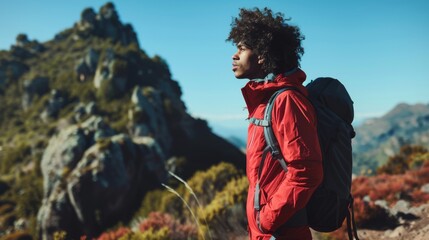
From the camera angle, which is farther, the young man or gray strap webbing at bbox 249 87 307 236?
gray strap webbing at bbox 249 87 307 236

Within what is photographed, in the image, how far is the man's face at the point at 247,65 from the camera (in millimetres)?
2523

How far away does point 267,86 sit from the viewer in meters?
2.31

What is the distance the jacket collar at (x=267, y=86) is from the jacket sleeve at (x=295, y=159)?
0.14m

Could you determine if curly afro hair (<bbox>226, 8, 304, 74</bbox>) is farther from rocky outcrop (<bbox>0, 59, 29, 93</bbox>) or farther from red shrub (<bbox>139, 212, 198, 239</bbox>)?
rocky outcrop (<bbox>0, 59, 29, 93</bbox>)

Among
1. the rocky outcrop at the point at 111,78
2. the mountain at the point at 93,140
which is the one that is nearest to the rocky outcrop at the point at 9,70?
the mountain at the point at 93,140

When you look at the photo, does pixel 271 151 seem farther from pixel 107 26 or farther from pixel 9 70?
pixel 9 70

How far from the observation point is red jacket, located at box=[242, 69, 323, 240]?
2.03 m

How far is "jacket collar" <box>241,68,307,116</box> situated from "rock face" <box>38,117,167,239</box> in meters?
24.4

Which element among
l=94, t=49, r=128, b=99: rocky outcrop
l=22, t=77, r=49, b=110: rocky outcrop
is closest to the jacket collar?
l=94, t=49, r=128, b=99: rocky outcrop

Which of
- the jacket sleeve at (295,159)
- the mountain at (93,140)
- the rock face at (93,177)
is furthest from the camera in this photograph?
the mountain at (93,140)

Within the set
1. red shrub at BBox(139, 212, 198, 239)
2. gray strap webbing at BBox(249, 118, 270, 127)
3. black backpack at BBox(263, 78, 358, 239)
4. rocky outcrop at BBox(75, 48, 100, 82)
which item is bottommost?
red shrub at BBox(139, 212, 198, 239)

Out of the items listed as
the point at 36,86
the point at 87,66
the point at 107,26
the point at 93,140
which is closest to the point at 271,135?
the point at 93,140

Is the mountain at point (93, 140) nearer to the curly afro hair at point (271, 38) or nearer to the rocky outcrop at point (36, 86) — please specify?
the rocky outcrop at point (36, 86)

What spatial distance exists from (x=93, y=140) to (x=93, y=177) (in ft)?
18.4
